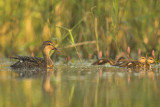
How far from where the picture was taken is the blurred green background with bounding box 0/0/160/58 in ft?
33.1

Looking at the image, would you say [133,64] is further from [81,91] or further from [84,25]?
[81,91]

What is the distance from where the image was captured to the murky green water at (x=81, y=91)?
15.0ft

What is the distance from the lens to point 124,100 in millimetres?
4723

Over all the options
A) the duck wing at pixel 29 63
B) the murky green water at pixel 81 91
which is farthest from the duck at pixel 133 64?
the duck wing at pixel 29 63

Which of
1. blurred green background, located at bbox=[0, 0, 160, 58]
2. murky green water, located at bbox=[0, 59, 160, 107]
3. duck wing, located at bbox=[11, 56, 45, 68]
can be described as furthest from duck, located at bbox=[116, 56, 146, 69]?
duck wing, located at bbox=[11, 56, 45, 68]

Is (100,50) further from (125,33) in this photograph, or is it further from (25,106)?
(25,106)

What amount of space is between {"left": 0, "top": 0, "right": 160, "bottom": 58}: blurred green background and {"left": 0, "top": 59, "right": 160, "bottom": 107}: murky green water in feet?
9.38

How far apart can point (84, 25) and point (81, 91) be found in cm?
562

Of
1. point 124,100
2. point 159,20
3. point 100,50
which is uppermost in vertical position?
point 159,20

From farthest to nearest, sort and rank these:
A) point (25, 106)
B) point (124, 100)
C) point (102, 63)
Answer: point (102, 63) < point (124, 100) < point (25, 106)

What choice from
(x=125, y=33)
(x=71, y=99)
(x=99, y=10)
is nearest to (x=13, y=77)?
(x=71, y=99)

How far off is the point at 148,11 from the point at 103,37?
1453 millimetres

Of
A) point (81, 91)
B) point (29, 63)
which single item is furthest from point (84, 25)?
point (81, 91)

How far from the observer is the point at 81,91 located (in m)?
5.42
